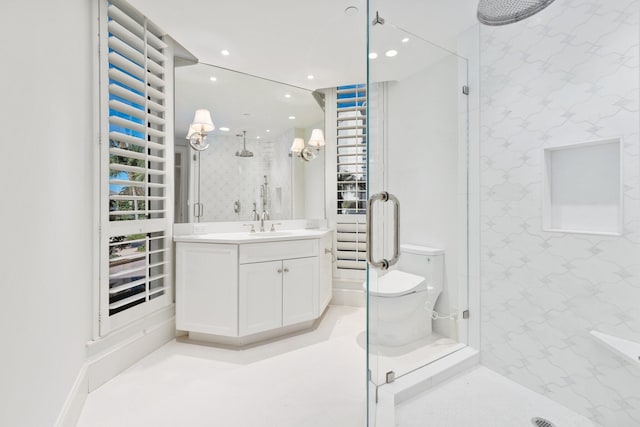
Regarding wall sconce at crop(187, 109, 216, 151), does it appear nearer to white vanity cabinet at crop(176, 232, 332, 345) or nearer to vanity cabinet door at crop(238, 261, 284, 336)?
white vanity cabinet at crop(176, 232, 332, 345)

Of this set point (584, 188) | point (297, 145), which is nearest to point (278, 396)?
point (584, 188)

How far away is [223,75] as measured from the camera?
97.4 inches

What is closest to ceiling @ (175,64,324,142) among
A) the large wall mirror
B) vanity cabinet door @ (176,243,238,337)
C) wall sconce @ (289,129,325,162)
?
the large wall mirror

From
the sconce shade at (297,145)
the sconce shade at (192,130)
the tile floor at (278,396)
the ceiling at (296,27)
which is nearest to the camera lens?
the tile floor at (278,396)

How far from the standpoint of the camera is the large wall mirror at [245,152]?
2.35 metres

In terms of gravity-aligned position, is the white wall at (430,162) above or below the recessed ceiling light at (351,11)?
below

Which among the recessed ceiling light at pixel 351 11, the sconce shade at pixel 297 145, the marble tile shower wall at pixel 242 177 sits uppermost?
the recessed ceiling light at pixel 351 11

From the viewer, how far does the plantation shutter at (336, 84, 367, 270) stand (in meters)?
2.76

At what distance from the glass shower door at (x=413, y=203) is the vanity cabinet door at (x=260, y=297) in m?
1.01

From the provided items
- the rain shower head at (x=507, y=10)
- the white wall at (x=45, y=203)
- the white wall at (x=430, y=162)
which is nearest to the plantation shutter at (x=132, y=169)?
the white wall at (x=45, y=203)

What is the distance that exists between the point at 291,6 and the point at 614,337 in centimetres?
242

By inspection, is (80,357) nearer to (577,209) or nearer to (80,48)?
(80,48)

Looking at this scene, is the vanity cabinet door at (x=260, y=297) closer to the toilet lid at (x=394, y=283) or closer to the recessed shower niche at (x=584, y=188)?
the toilet lid at (x=394, y=283)

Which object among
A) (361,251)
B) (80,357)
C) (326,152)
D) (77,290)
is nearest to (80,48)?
(77,290)
